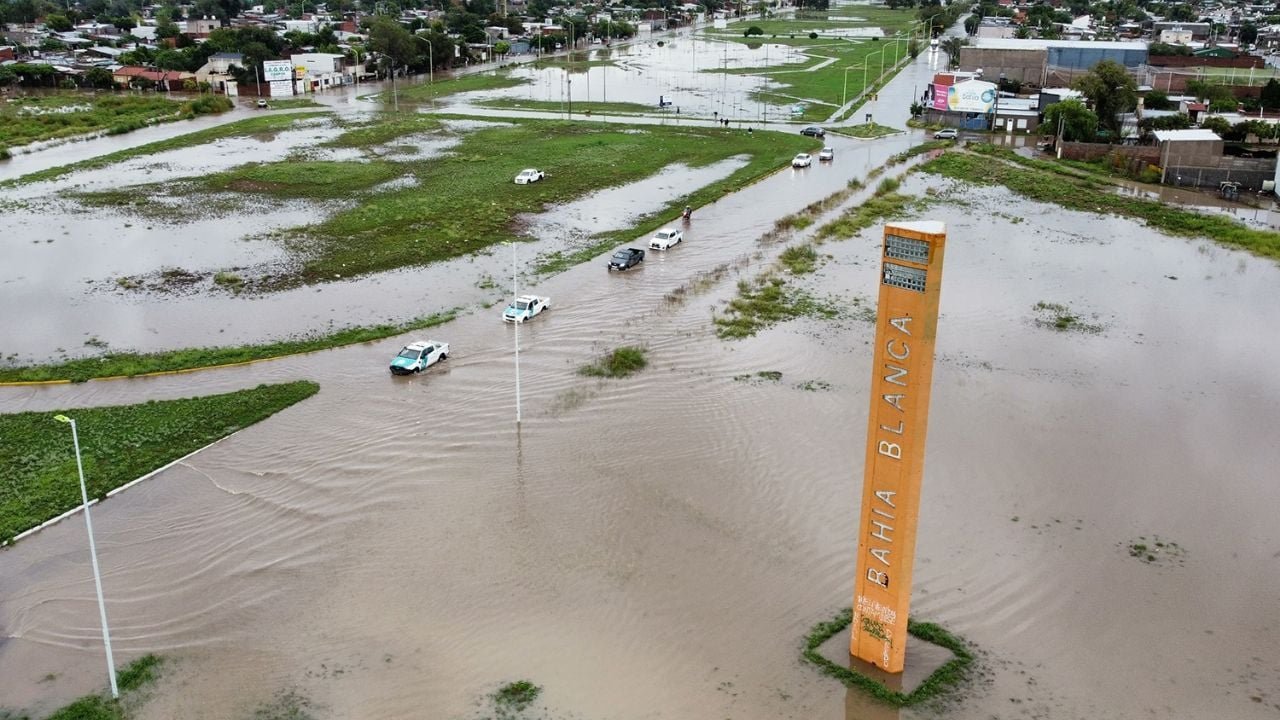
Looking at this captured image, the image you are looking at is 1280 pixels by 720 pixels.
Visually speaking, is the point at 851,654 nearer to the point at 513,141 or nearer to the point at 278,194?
the point at 278,194

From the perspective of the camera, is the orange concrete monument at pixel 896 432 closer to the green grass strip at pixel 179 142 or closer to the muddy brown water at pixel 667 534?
the muddy brown water at pixel 667 534

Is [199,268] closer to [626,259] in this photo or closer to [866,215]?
[626,259]

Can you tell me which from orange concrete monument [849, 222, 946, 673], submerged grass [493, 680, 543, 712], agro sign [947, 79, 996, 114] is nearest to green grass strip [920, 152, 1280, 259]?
agro sign [947, 79, 996, 114]

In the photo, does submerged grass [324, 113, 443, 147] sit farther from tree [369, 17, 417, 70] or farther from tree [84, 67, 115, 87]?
tree [84, 67, 115, 87]

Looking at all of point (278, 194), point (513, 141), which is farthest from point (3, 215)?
point (513, 141)

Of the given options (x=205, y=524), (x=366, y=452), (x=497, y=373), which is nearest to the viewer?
(x=205, y=524)
